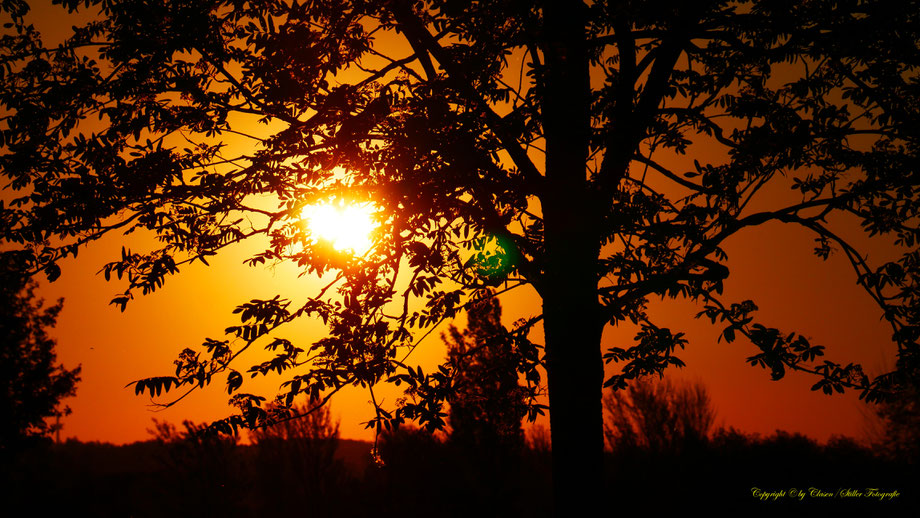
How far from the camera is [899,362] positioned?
7.38 meters

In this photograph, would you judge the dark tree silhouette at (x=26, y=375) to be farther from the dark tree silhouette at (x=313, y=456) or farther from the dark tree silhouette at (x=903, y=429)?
the dark tree silhouette at (x=903, y=429)

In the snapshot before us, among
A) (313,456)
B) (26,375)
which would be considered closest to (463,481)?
(313,456)

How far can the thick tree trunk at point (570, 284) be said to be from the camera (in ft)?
21.9

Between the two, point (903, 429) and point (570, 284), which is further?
point (903, 429)

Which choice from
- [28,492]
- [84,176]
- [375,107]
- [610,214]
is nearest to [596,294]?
[610,214]

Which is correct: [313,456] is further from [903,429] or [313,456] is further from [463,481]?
[903,429]

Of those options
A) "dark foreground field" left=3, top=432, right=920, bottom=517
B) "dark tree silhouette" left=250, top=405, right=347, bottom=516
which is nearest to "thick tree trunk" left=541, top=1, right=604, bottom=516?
"dark foreground field" left=3, top=432, right=920, bottom=517

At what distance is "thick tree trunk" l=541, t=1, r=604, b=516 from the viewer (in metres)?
6.67

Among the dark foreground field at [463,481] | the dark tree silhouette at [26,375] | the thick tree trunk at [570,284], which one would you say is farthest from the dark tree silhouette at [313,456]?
the thick tree trunk at [570,284]

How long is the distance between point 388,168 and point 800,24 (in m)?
5.56

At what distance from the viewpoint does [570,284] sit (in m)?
6.89

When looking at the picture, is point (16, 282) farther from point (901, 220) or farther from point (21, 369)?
point (21, 369)

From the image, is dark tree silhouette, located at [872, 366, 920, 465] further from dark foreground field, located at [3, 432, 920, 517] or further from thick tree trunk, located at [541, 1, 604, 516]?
thick tree trunk, located at [541, 1, 604, 516]

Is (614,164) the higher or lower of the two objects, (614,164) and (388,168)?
the higher
